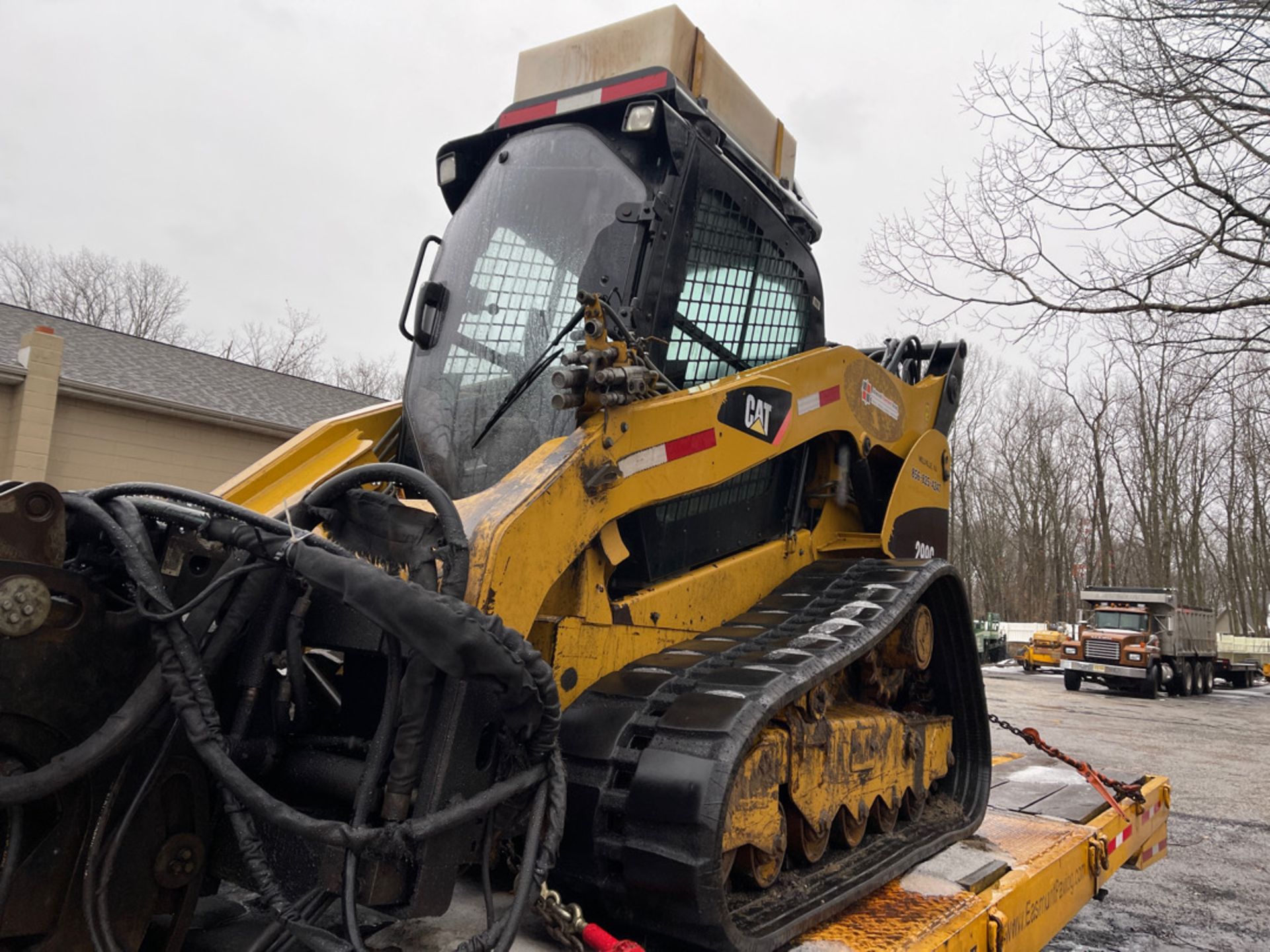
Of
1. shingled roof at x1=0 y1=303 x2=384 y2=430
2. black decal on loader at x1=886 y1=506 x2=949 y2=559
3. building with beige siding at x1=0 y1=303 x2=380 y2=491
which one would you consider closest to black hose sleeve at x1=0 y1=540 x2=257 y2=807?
black decal on loader at x1=886 y1=506 x2=949 y2=559

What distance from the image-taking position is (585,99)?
351cm

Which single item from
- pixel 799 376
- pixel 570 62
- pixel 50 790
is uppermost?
pixel 570 62

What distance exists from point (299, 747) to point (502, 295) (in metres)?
1.79

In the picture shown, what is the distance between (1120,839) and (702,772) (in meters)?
3.20

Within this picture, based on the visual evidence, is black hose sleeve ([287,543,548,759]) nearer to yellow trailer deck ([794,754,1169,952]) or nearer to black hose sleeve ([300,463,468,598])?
black hose sleeve ([300,463,468,598])

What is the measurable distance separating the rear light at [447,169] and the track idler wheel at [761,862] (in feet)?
9.25

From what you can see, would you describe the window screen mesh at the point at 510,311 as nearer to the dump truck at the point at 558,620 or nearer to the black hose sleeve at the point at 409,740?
the dump truck at the point at 558,620

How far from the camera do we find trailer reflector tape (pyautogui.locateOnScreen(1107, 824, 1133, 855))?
434 cm

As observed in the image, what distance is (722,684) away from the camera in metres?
2.64

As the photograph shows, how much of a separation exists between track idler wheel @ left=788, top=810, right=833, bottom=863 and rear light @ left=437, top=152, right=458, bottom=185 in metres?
2.83

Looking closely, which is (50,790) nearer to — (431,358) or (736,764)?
(736,764)

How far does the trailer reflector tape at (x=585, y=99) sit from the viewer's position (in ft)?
11.0

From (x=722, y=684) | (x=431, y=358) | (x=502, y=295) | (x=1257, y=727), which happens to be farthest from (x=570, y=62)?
(x=1257, y=727)

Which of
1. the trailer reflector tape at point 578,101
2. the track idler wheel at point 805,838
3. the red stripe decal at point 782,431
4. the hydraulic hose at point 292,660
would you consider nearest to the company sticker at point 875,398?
the red stripe decal at point 782,431
